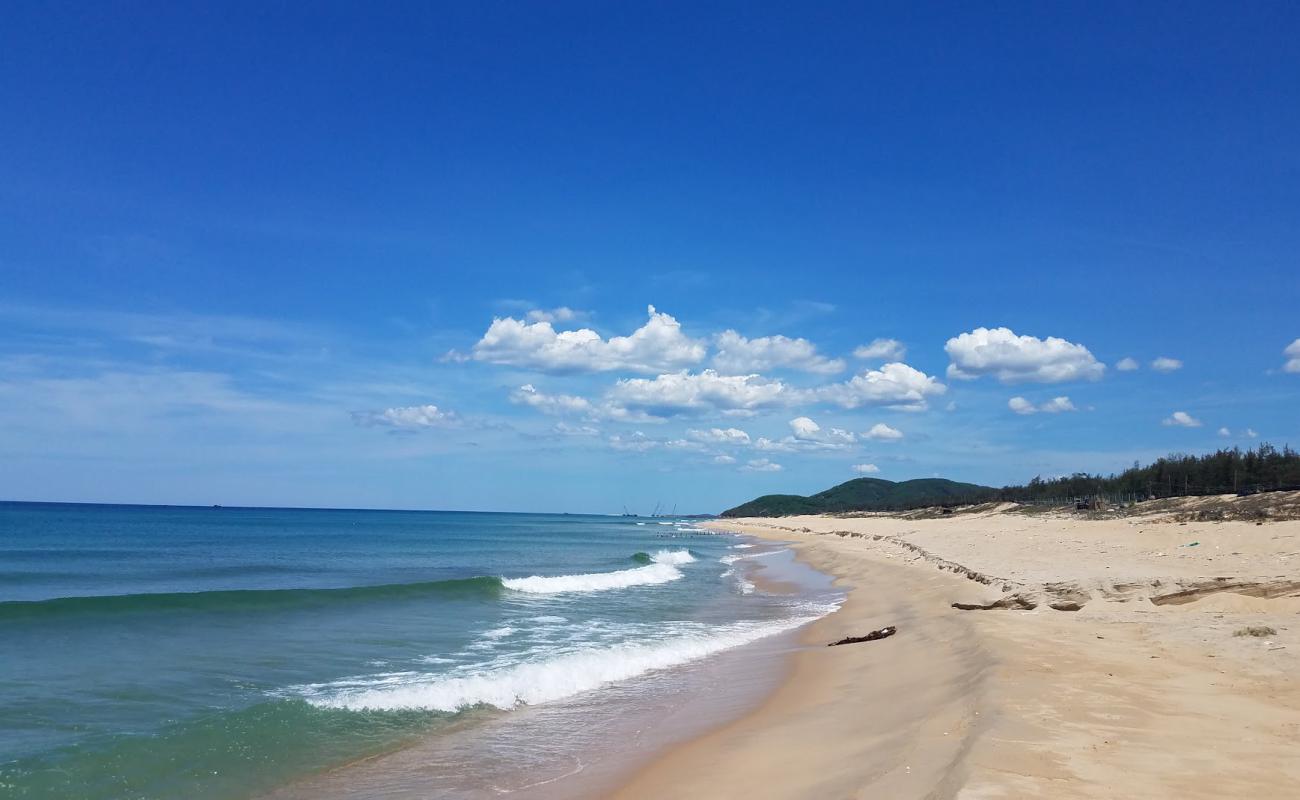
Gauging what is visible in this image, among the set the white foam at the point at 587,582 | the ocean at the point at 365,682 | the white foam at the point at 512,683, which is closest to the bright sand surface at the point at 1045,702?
the ocean at the point at 365,682

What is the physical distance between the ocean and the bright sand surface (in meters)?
1.66

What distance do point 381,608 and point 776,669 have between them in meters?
13.7

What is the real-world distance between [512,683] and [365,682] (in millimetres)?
2582

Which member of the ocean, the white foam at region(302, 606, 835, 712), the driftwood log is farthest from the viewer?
the driftwood log

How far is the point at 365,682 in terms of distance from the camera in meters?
13.0

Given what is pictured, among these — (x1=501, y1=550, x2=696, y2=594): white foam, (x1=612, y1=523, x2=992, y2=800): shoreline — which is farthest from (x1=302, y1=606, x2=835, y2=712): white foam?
(x1=501, y1=550, x2=696, y2=594): white foam

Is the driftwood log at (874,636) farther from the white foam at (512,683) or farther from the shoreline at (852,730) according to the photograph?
the white foam at (512,683)

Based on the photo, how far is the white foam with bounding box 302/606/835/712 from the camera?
38.5 feet

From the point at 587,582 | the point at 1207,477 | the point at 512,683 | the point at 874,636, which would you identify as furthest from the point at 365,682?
the point at 1207,477

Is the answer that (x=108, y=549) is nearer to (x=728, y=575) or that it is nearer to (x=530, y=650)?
(x=728, y=575)

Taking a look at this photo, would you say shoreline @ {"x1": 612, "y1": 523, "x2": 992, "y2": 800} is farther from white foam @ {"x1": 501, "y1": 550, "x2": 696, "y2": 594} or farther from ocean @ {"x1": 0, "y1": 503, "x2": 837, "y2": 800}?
white foam @ {"x1": 501, "y1": 550, "x2": 696, "y2": 594}

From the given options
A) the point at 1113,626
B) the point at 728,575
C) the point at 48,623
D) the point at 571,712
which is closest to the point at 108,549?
the point at 48,623

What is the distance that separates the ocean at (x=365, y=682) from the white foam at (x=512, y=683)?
5 cm

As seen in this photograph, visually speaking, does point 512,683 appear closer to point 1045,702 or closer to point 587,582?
point 1045,702
